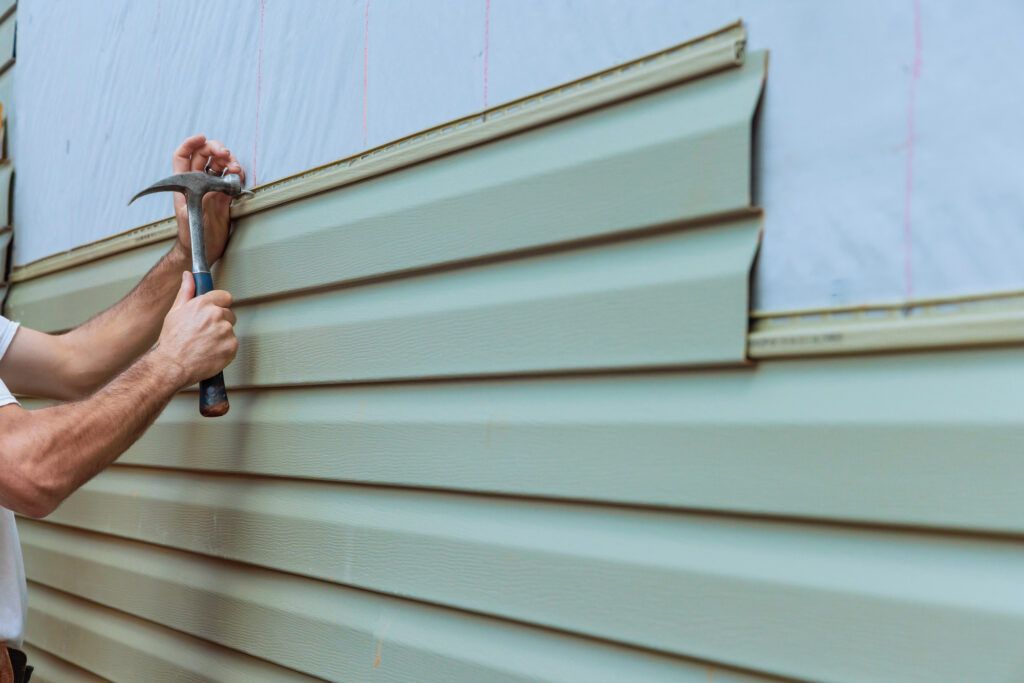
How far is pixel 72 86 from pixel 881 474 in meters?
2.78

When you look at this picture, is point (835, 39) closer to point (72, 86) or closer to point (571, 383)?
point (571, 383)

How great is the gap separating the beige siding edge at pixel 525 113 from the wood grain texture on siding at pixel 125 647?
1.00 m

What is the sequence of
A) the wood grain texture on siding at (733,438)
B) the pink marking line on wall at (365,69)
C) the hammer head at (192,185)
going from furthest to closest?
1. the hammer head at (192,185)
2. the pink marking line on wall at (365,69)
3. the wood grain texture on siding at (733,438)

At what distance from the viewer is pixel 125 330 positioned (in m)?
2.02

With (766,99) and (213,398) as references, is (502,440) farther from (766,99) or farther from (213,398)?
→ (213,398)

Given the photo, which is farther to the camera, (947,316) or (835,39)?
(835,39)

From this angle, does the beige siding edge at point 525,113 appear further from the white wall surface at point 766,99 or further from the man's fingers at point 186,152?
the man's fingers at point 186,152

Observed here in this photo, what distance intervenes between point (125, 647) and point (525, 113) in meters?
1.85

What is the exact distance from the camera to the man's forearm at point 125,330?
1.97 metres

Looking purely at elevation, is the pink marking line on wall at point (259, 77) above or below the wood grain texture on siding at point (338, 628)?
above

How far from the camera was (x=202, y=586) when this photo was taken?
191 cm

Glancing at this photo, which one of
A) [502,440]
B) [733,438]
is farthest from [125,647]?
[733,438]

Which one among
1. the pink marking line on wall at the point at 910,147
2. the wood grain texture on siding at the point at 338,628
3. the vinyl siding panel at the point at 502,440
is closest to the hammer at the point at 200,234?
the vinyl siding panel at the point at 502,440

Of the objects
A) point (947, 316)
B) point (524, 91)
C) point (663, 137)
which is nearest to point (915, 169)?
point (947, 316)
